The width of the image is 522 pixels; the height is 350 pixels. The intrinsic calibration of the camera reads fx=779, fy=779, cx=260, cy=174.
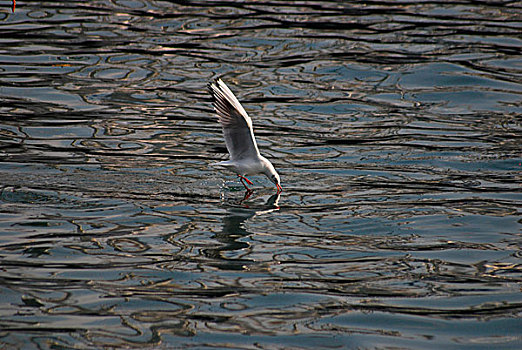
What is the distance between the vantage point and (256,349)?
5875mm

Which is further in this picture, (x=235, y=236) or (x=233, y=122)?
(x=233, y=122)

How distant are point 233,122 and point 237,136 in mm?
342

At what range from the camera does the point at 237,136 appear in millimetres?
9562

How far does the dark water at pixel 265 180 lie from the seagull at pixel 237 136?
481 millimetres

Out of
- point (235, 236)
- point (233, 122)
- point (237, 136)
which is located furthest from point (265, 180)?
point (235, 236)

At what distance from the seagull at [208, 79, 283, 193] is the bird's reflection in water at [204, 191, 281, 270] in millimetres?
438

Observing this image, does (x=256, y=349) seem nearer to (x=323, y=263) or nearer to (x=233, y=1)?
(x=323, y=263)

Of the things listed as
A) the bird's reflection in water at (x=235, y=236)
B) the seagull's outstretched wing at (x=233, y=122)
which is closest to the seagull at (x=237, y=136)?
the seagull's outstretched wing at (x=233, y=122)

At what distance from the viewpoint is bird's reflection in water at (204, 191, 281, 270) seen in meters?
7.64

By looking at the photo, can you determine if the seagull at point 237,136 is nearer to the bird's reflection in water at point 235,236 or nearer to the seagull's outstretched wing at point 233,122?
the seagull's outstretched wing at point 233,122

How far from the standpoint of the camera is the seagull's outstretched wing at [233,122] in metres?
8.96

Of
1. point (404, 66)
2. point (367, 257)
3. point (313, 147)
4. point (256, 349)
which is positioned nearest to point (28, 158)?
point (313, 147)

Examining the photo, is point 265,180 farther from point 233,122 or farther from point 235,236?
point 235,236

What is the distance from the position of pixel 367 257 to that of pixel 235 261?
4.36 feet
